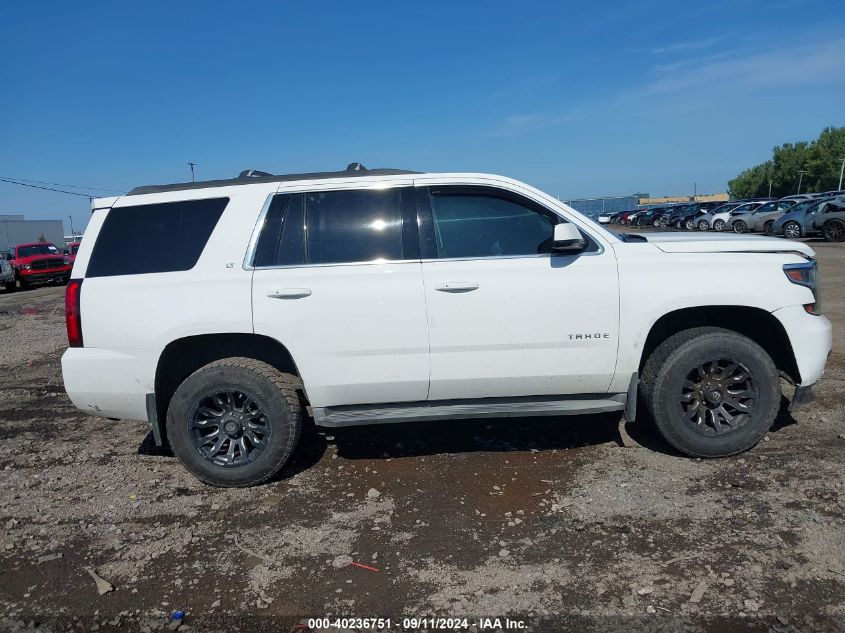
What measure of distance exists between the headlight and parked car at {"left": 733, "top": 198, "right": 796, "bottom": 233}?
89.8 feet

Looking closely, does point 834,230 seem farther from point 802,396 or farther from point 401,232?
point 401,232

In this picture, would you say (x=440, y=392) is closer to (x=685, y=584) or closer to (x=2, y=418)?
(x=685, y=584)

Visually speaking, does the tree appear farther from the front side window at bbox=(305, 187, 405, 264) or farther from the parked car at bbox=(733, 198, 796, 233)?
the front side window at bbox=(305, 187, 405, 264)

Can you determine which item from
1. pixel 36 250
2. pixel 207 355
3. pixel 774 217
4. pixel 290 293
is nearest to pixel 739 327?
pixel 290 293

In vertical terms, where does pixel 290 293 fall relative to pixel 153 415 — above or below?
above

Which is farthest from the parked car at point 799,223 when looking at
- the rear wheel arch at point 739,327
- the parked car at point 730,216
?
the rear wheel arch at point 739,327

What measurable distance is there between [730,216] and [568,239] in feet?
112

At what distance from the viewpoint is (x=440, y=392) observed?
4.23 metres

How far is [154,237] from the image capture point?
431 centimetres

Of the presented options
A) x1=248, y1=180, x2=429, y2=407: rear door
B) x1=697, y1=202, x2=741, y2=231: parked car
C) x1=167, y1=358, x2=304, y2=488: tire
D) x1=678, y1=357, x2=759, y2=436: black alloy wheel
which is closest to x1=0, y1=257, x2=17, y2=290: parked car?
x1=167, y1=358, x2=304, y2=488: tire

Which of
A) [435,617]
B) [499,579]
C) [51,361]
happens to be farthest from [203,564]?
[51,361]

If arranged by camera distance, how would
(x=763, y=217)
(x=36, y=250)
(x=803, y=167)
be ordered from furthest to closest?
(x=803, y=167) < (x=763, y=217) < (x=36, y=250)

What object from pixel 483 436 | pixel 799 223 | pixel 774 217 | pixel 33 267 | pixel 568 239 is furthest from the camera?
pixel 774 217

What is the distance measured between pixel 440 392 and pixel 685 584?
5.99 ft
